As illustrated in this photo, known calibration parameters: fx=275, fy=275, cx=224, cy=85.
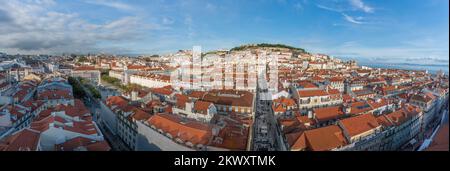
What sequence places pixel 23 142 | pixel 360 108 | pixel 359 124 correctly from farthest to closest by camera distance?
1. pixel 360 108
2. pixel 359 124
3. pixel 23 142

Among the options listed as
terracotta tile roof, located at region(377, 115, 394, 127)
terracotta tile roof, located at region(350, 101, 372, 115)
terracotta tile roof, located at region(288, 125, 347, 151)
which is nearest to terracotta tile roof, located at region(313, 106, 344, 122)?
terracotta tile roof, located at region(350, 101, 372, 115)

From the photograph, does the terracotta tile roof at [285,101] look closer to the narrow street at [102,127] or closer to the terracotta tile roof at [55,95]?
the narrow street at [102,127]

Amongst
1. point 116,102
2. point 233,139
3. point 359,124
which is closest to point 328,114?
point 359,124

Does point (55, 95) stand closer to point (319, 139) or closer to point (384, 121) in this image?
point (319, 139)

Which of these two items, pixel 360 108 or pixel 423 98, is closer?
pixel 360 108

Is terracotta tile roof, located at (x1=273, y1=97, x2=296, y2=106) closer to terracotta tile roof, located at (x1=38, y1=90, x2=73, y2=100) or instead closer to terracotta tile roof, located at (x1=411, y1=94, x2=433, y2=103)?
terracotta tile roof, located at (x1=411, y1=94, x2=433, y2=103)

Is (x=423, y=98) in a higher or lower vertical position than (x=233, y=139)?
higher
